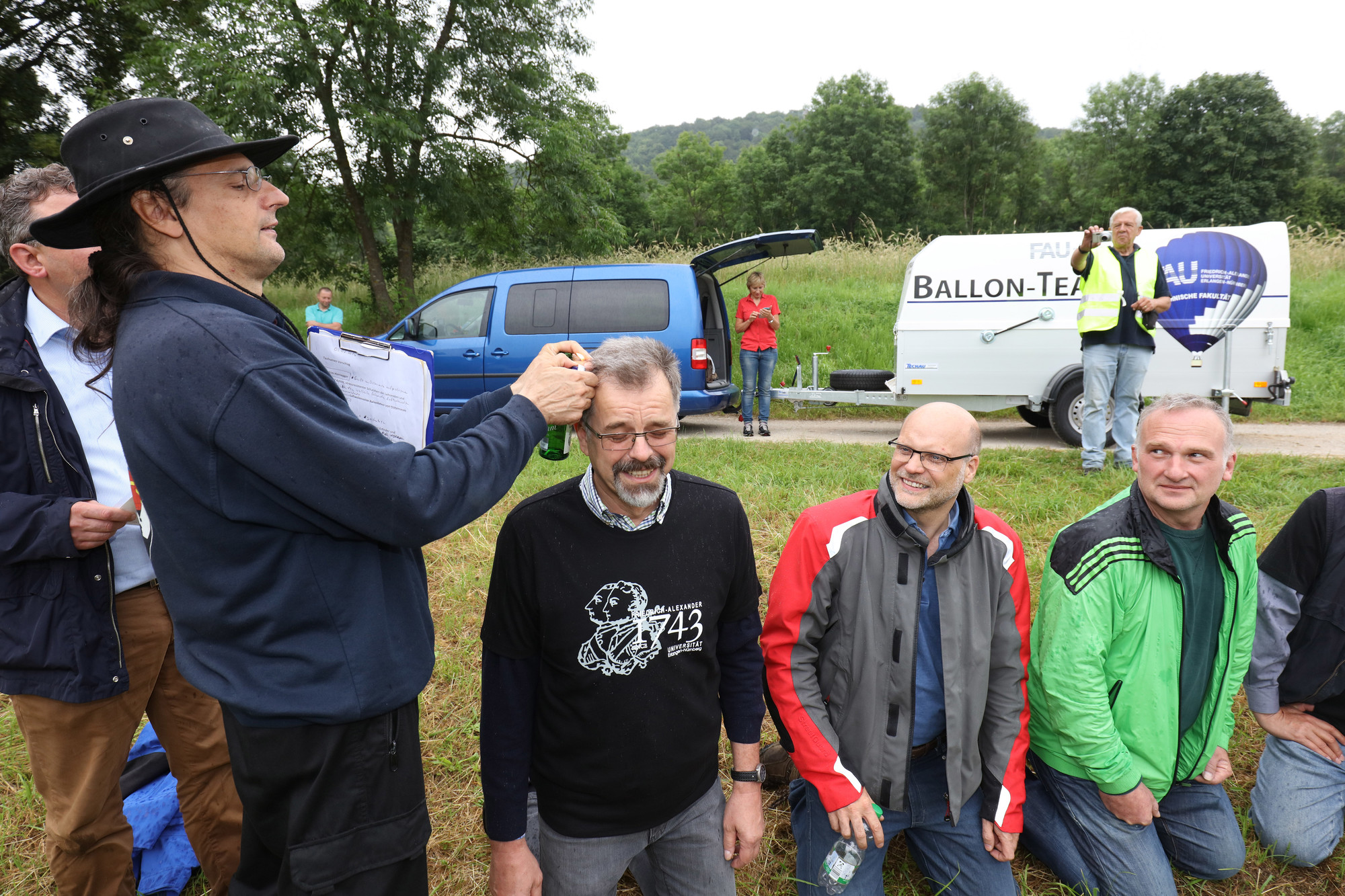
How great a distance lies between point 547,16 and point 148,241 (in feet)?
55.8

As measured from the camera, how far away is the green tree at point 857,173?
139ft

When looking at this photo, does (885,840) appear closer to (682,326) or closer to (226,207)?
(226,207)

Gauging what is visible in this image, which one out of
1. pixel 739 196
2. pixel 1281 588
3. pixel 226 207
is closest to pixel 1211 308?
pixel 1281 588

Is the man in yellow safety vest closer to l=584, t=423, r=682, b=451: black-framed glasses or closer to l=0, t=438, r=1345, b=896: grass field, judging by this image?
l=0, t=438, r=1345, b=896: grass field

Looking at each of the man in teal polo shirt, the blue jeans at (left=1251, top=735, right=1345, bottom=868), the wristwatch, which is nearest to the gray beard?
the wristwatch

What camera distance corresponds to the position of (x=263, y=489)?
1353 millimetres

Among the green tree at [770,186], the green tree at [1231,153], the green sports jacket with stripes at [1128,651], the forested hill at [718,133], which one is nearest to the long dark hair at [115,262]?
the green sports jacket with stripes at [1128,651]

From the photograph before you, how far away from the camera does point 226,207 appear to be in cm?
149

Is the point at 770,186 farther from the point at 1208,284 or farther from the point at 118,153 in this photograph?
the point at 118,153

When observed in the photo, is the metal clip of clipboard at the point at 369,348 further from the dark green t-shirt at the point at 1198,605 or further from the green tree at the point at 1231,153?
the green tree at the point at 1231,153

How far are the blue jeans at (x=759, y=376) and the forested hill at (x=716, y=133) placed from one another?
83.9m

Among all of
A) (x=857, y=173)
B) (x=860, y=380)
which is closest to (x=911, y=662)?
(x=860, y=380)

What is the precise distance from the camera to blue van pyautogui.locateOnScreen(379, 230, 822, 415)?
9.27 m

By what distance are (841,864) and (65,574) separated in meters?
2.30
